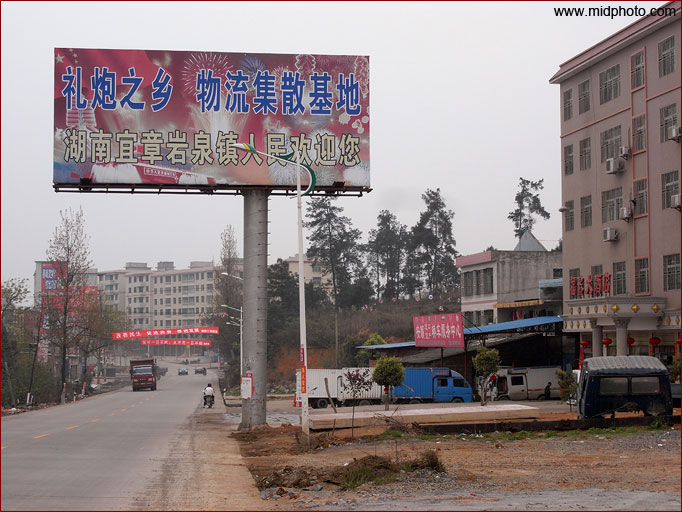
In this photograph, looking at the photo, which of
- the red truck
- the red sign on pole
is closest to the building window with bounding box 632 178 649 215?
the red sign on pole

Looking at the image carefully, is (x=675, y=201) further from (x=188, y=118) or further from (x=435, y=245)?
(x=435, y=245)

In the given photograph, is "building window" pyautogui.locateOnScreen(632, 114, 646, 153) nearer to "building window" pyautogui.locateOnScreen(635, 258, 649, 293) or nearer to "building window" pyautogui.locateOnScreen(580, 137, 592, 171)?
"building window" pyautogui.locateOnScreen(580, 137, 592, 171)

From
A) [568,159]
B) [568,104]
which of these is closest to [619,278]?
[568,159]

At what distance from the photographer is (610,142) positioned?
40.9 metres

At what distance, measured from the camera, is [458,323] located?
44312 millimetres

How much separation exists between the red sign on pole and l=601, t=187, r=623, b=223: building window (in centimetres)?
937

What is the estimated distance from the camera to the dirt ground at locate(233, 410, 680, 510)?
44.3 ft

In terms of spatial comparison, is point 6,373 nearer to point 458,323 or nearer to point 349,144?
point 458,323

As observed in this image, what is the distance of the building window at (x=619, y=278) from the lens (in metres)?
40.1

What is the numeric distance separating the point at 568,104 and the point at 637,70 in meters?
6.85

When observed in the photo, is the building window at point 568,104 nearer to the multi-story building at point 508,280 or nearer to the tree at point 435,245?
the multi-story building at point 508,280

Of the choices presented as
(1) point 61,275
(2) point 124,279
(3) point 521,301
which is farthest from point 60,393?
(2) point 124,279

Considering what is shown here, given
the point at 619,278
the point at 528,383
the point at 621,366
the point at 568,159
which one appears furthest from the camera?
the point at 528,383

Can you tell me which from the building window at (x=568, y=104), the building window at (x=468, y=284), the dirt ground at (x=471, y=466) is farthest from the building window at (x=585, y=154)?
the building window at (x=468, y=284)
